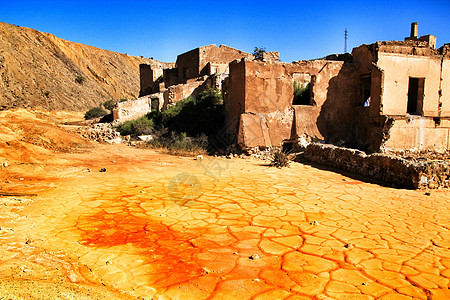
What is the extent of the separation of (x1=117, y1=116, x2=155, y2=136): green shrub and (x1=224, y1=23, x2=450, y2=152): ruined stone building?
500cm

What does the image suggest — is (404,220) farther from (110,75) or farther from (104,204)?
(110,75)

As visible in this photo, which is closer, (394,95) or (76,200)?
(76,200)

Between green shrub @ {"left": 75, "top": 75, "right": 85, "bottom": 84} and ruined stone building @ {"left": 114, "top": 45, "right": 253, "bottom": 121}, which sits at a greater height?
green shrub @ {"left": 75, "top": 75, "right": 85, "bottom": 84}

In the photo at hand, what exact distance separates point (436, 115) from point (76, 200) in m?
12.5

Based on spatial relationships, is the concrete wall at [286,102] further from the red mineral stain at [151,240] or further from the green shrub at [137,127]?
the red mineral stain at [151,240]

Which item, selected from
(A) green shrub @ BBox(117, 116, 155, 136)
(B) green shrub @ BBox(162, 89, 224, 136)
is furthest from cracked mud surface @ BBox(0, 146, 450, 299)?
(A) green shrub @ BBox(117, 116, 155, 136)

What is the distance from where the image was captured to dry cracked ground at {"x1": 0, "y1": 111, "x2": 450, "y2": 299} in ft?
8.13

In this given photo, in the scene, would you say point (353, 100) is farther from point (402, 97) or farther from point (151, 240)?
point (151, 240)

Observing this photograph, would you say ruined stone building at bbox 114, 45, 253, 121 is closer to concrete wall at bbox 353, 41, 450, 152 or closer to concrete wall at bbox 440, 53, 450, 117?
concrete wall at bbox 353, 41, 450, 152

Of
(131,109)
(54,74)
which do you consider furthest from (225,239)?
(54,74)

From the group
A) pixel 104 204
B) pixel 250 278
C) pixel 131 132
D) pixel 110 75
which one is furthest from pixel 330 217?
pixel 110 75

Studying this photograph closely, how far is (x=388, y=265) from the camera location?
2920 mm

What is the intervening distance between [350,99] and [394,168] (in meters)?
5.76

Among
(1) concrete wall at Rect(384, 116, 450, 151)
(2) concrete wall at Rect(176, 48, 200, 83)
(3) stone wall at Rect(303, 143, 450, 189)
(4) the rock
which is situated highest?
(2) concrete wall at Rect(176, 48, 200, 83)
